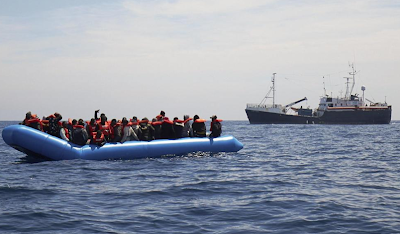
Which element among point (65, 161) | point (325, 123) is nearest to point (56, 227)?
point (65, 161)

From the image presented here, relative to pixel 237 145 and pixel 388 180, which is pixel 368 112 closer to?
pixel 237 145

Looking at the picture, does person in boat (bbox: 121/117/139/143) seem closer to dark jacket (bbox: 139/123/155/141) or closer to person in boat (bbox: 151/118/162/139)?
dark jacket (bbox: 139/123/155/141)

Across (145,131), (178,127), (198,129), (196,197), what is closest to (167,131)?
(178,127)

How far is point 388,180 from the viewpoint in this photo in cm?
1314

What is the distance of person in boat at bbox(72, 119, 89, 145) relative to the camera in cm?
1720

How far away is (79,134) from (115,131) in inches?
62.9

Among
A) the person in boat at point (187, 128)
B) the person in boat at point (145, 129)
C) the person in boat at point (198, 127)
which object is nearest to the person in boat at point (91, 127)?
the person in boat at point (145, 129)

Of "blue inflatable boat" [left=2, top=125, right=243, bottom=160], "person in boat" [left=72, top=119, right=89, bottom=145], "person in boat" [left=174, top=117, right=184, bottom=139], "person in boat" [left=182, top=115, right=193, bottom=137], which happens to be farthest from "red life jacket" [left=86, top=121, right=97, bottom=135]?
"person in boat" [left=182, top=115, right=193, bottom=137]

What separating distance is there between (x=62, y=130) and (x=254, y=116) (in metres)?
80.2

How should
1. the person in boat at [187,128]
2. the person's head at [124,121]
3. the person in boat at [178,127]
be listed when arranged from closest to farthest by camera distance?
1. the person's head at [124,121]
2. the person in boat at [178,127]
3. the person in boat at [187,128]

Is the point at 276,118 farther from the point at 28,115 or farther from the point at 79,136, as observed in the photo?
the point at 28,115

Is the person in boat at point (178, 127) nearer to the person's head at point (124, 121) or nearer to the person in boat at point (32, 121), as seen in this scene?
the person's head at point (124, 121)

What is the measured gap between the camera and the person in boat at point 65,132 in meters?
17.6

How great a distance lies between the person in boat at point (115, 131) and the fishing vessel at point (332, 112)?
244 feet
